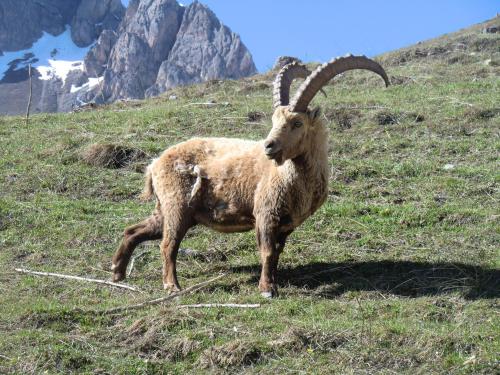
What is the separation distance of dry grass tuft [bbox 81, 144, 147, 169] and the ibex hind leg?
4.69 metres

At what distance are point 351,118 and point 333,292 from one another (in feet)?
27.2

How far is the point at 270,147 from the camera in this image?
354 inches

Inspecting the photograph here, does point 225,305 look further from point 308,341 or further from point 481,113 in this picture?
point 481,113

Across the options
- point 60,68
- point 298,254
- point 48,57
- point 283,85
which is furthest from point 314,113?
point 48,57

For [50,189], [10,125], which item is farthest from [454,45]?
[50,189]

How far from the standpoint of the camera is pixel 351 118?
1708cm

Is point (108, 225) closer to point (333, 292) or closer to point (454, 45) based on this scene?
point (333, 292)

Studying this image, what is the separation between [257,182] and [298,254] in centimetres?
149

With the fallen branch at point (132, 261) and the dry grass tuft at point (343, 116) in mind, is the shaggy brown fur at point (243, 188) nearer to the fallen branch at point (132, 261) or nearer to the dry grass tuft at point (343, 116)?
the fallen branch at point (132, 261)

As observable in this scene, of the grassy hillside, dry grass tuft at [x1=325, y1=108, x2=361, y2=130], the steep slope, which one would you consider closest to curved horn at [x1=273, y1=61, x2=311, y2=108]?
the grassy hillside

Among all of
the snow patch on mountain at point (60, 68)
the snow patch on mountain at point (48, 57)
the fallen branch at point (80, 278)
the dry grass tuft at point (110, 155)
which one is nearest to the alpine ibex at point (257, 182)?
the fallen branch at point (80, 278)

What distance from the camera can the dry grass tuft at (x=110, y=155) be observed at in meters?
15.0

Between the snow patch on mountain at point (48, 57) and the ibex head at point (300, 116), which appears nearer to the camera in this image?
the ibex head at point (300, 116)

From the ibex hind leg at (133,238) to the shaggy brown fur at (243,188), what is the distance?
0.01 m
